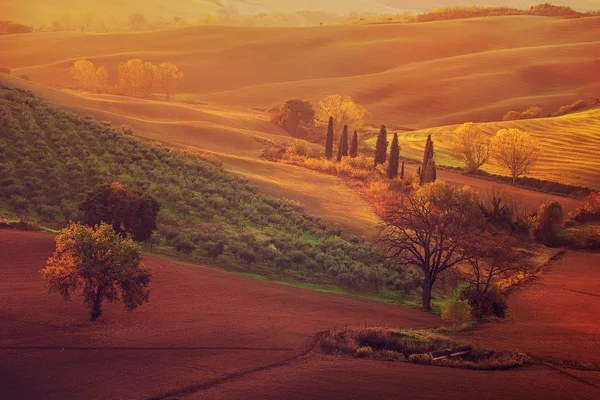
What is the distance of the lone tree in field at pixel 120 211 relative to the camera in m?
32.1

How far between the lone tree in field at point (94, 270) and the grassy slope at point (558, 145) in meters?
56.0

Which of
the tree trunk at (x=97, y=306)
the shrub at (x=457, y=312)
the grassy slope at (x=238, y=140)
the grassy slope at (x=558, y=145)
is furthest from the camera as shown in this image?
the grassy slope at (x=558, y=145)

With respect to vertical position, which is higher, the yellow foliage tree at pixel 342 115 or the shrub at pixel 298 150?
the yellow foliage tree at pixel 342 115

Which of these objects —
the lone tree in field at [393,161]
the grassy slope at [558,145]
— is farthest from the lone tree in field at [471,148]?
the lone tree in field at [393,161]

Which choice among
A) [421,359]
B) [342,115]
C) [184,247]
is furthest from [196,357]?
[342,115]

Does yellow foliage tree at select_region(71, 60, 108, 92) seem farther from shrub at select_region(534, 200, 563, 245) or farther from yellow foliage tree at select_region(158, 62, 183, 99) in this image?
shrub at select_region(534, 200, 563, 245)

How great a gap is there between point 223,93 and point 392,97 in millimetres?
32223

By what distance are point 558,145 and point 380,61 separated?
266ft

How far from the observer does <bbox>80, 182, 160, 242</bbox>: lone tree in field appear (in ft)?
105

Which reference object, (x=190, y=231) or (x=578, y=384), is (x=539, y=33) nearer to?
(x=190, y=231)

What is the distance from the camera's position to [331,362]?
783 inches

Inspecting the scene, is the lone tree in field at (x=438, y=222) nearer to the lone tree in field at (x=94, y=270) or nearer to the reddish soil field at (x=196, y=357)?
the reddish soil field at (x=196, y=357)

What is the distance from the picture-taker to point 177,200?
41562 mm

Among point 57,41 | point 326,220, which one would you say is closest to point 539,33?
point 57,41
